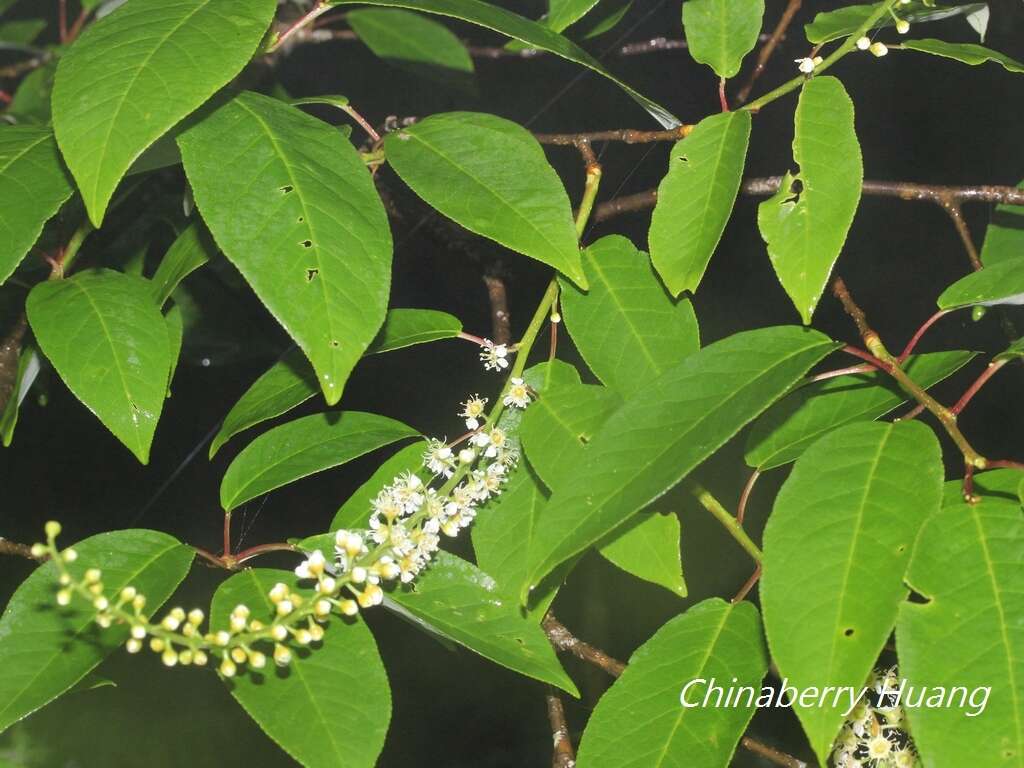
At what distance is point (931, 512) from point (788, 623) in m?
0.13

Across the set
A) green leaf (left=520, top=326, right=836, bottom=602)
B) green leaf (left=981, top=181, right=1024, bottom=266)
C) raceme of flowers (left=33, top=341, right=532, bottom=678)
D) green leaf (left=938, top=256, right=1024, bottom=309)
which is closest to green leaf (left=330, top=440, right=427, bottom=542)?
raceme of flowers (left=33, top=341, right=532, bottom=678)

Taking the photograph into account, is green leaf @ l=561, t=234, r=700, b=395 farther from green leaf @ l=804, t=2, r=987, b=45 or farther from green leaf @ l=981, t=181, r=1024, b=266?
green leaf @ l=981, t=181, r=1024, b=266

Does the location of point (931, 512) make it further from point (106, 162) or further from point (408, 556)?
point (106, 162)

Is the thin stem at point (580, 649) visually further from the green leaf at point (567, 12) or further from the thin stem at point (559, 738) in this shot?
the green leaf at point (567, 12)

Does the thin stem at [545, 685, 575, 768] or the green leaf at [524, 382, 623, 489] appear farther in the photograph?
the thin stem at [545, 685, 575, 768]

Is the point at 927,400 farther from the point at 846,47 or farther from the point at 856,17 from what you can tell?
the point at 856,17

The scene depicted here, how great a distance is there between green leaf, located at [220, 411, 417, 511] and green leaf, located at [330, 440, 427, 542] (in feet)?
0.06

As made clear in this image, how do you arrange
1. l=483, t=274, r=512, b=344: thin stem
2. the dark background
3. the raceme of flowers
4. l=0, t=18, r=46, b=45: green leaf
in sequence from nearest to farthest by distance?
the raceme of flowers
l=483, t=274, r=512, b=344: thin stem
the dark background
l=0, t=18, r=46, b=45: green leaf

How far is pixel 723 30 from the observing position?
2.81 feet

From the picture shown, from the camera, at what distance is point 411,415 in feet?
4.82

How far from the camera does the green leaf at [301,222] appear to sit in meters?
0.63

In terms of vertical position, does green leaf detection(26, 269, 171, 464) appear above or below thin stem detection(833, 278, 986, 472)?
below

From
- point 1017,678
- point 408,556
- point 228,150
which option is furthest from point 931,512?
point 228,150

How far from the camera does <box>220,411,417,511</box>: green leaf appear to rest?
866mm
